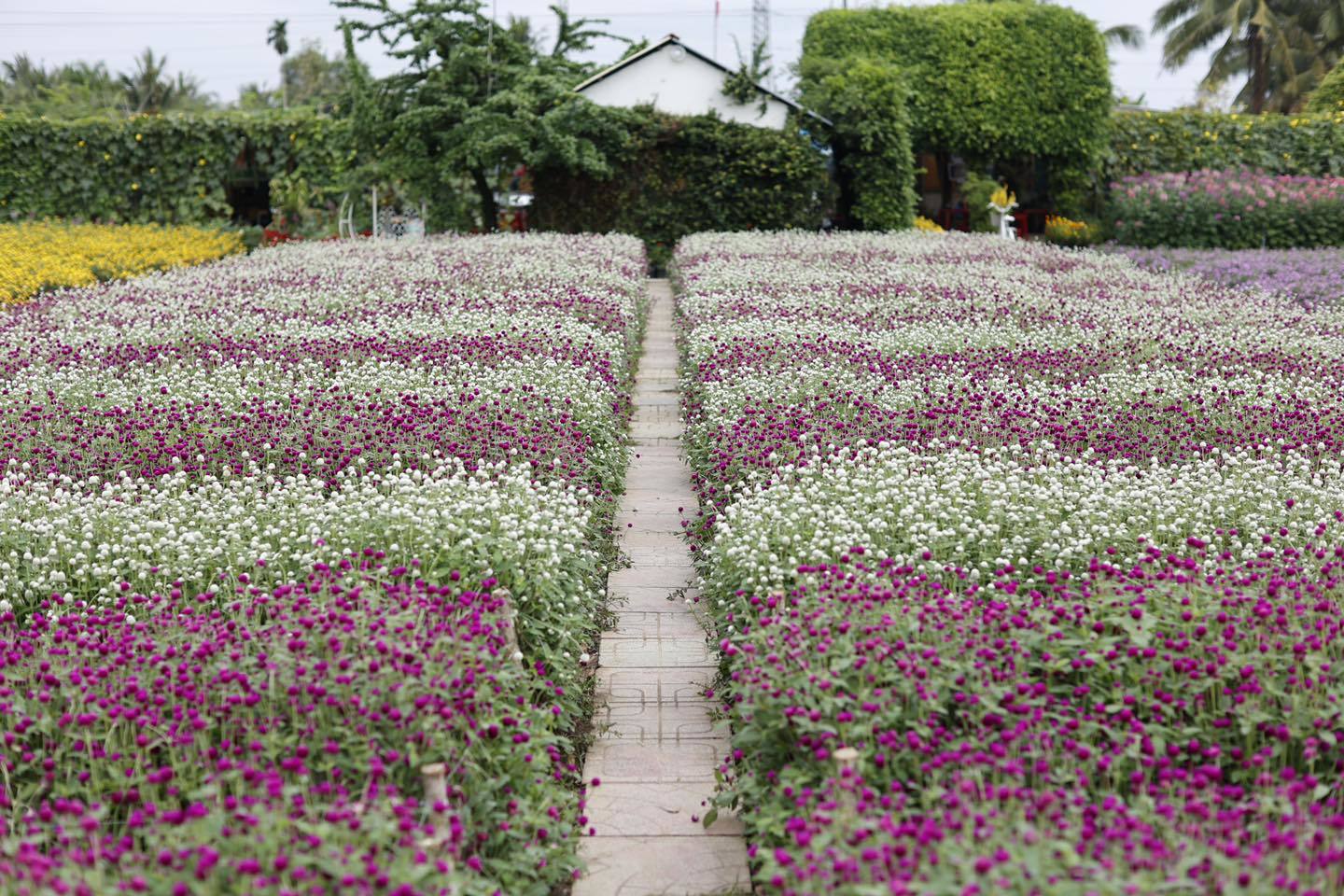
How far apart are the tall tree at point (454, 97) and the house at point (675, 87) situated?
90 cm

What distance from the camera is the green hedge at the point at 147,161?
81.8 feet

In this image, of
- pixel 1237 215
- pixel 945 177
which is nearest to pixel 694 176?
pixel 1237 215

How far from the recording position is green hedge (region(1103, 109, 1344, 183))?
1101 inches

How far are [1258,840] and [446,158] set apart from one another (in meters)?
22.0

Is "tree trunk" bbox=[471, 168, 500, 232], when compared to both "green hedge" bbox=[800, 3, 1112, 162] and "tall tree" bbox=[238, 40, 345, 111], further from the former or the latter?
"tall tree" bbox=[238, 40, 345, 111]

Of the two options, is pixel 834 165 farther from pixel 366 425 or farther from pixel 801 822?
pixel 801 822

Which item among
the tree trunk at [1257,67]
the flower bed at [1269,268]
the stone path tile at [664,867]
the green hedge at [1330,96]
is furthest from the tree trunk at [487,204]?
the tree trunk at [1257,67]

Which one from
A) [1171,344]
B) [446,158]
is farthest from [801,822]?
[446,158]

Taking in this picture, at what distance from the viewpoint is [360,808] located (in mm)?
2715

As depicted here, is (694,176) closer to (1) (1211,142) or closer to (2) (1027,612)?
(1) (1211,142)

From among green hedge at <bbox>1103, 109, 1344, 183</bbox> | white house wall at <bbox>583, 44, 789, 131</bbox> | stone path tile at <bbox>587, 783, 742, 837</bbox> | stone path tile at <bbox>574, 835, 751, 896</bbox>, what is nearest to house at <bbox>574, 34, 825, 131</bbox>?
white house wall at <bbox>583, 44, 789, 131</bbox>

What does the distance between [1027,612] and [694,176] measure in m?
20.3

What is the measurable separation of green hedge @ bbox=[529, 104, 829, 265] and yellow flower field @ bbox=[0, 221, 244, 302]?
22.0 ft

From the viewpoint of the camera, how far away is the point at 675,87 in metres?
24.3
